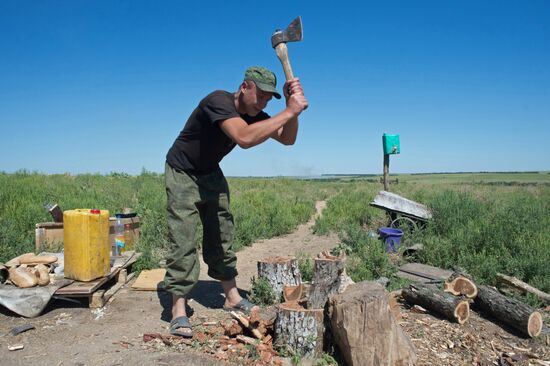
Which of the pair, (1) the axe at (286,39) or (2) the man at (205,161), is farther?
(1) the axe at (286,39)

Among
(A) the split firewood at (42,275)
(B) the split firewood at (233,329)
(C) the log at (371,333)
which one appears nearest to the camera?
(C) the log at (371,333)

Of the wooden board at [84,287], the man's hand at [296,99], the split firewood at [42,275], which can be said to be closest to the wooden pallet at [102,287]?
the wooden board at [84,287]

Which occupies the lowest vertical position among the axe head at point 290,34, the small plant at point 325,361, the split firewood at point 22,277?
the small plant at point 325,361

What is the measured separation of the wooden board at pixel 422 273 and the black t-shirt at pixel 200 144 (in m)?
3.42

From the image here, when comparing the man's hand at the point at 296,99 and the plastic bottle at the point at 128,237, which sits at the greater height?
the man's hand at the point at 296,99

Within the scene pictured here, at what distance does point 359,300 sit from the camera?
2.94 meters

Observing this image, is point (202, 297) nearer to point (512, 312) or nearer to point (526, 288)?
point (512, 312)

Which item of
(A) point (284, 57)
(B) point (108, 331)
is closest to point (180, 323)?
(B) point (108, 331)

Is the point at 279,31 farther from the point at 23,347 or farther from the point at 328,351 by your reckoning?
the point at 23,347

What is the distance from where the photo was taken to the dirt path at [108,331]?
3123 millimetres

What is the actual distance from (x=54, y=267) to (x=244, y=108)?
3087mm

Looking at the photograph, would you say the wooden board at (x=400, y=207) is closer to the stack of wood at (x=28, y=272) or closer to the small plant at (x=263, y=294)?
the small plant at (x=263, y=294)

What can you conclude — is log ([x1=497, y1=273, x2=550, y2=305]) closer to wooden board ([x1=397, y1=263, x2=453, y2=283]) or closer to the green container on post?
wooden board ([x1=397, y1=263, x2=453, y2=283])

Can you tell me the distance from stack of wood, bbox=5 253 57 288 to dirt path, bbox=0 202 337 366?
311 mm
